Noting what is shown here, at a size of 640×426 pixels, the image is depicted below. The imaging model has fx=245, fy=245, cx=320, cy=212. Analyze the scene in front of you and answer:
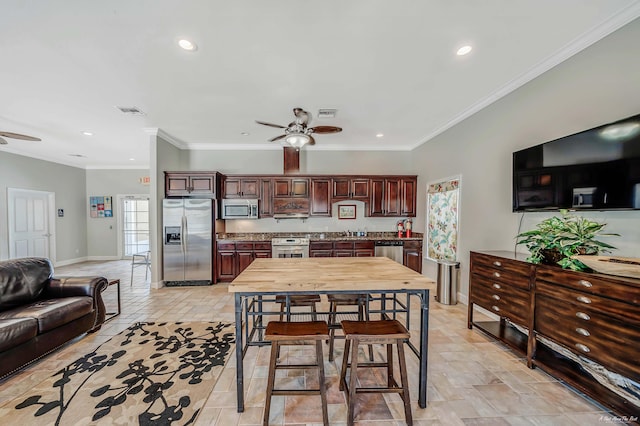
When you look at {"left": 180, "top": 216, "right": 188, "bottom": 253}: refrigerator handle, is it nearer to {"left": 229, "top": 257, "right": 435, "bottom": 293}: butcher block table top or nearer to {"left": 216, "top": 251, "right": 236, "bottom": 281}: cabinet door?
{"left": 216, "top": 251, "right": 236, "bottom": 281}: cabinet door

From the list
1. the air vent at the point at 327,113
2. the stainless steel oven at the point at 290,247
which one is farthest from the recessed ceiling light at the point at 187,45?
the stainless steel oven at the point at 290,247

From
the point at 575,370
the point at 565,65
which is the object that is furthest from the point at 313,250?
the point at 565,65

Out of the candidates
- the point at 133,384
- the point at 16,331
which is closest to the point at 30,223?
the point at 16,331

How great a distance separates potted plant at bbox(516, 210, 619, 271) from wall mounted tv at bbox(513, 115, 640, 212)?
23cm

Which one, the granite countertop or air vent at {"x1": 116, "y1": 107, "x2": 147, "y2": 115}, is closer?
air vent at {"x1": 116, "y1": 107, "x2": 147, "y2": 115}

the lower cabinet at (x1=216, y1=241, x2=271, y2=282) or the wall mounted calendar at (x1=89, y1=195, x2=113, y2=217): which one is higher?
the wall mounted calendar at (x1=89, y1=195, x2=113, y2=217)

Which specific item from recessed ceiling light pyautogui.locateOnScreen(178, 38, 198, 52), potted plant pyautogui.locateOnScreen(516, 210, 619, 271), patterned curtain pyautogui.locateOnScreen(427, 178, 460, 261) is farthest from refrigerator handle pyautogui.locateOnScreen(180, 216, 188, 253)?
potted plant pyautogui.locateOnScreen(516, 210, 619, 271)

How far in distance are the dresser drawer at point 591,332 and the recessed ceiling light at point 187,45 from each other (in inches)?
150

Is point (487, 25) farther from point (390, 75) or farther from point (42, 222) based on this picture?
point (42, 222)

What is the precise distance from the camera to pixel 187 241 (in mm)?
4773

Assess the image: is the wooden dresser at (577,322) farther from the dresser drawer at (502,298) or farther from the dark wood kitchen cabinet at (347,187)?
the dark wood kitchen cabinet at (347,187)

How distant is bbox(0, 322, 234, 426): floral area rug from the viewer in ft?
5.65

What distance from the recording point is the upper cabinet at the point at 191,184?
15.9 ft

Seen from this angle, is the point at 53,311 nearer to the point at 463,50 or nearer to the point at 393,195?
the point at 463,50
